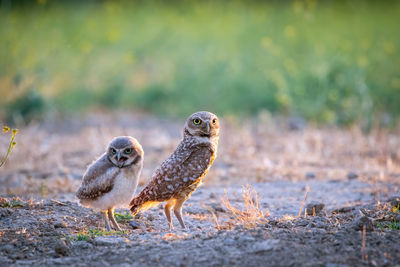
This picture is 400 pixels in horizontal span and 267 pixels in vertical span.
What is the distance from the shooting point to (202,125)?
5.80 m

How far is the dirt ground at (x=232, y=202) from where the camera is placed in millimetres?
4305

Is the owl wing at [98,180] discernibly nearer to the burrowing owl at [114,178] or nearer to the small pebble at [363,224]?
the burrowing owl at [114,178]

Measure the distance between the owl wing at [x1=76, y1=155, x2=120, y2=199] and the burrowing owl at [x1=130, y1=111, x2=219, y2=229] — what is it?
0.46 meters

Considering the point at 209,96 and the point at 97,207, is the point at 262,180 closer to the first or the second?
the point at 97,207

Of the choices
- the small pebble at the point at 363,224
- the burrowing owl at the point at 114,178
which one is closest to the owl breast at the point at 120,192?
the burrowing owl at the point at 114,178

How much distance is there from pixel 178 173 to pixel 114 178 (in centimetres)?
72

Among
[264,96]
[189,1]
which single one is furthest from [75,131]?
[189,1]

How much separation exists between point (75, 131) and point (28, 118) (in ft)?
4.23

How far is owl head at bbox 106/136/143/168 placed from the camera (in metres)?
5.34

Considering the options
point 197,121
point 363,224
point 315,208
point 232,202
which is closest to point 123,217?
point 197,121

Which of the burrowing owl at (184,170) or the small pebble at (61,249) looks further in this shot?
the burrowing owl at (184,170)

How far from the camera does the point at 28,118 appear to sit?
40.0 ft

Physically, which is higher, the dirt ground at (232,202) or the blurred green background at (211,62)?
the blurred green background at (211,62)

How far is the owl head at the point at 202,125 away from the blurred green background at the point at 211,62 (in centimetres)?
612
